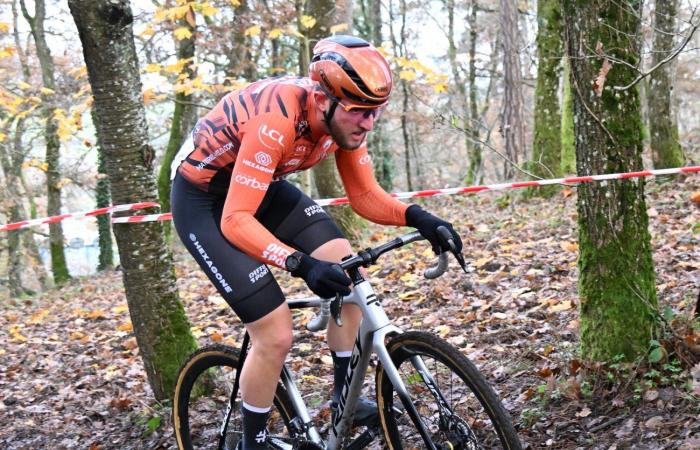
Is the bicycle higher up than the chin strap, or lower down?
lower down

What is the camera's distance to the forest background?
3.87 m

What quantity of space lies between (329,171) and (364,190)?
22.7ft

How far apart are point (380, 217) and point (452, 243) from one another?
661 mm

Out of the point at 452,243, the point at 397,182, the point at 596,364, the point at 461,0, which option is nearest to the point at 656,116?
the point at 596,364

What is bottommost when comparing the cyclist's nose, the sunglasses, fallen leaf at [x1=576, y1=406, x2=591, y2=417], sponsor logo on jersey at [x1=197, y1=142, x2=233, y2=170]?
fallen leaf at [x1=576, y1=406, x2=591, y2=417]

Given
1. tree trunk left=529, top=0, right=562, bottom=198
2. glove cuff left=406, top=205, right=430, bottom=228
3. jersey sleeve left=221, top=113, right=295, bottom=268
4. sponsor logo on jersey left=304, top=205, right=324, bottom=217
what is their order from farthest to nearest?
tree trunk left=529, top=0, right=562, bottom=198, sponsor logo on jersey left=304, top=205, right=324, bottom=217, glove cuff left=406, top=205, right=430, bottom=228, jersey sleeve left=221, top=113, right=295, bottom=268

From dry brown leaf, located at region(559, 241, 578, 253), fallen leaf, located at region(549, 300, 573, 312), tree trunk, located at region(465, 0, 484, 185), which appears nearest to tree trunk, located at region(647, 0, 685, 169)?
dry brown leaf, located at region(559, 241, 578, 253)

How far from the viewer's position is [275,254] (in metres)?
3.14

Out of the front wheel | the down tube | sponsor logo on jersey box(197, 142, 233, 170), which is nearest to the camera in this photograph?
the front wheel

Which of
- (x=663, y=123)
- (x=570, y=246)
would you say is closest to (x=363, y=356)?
(x=570, y=246)

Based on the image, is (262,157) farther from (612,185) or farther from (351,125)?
(612,185)

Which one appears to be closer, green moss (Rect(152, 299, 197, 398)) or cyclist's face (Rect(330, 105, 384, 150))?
cyclist's face (Rect(330, 105, 384, 150))

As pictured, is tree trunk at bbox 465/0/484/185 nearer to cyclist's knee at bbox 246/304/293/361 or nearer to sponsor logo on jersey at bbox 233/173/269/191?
cyclist's knee at bbox 246/304/293/361

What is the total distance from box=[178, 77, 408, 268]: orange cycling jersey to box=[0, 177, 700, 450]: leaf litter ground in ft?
5.08
